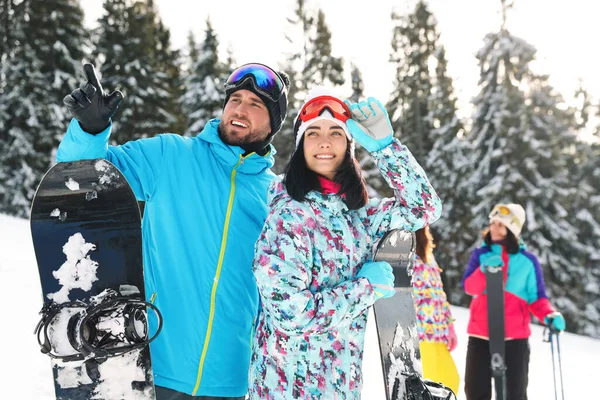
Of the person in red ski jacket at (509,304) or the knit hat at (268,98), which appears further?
the person in red ski jacket at (509,304)

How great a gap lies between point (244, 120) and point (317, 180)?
619mm

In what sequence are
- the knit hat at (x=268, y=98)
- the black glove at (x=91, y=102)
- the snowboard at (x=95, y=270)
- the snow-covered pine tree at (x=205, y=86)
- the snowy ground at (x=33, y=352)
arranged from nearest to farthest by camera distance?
1. the black glove at (x=91, y=102)
2. the snowboard at (x=95, y=270)
3. the knit hat at (x=268, y=98)
4. the snowy ground at (x=33, y=352)
5. the snow-covered pine tree at (x=205, y=86)

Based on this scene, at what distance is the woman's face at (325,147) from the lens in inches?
78.4

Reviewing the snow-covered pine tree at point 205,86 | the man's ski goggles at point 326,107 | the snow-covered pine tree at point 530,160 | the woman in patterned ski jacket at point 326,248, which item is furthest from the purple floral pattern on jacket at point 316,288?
the snow-covered pine tree at point 205,86

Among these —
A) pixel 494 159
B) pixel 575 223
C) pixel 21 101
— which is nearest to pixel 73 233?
pixel 494 159

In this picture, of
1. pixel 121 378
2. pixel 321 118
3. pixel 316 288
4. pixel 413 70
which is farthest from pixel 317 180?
pixel 413 70

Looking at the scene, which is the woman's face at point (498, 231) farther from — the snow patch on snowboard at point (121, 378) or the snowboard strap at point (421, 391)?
the snow patch on snowboard at point (121, 378)

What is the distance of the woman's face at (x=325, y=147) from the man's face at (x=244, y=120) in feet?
1.36

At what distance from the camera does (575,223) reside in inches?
744

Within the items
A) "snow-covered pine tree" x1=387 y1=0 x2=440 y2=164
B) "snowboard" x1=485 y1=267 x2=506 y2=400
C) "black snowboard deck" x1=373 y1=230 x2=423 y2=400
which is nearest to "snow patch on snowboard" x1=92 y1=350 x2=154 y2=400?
"black snowboard deck" x1=373 y1=230 x2=423 y2=400

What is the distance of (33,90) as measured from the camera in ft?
61.6

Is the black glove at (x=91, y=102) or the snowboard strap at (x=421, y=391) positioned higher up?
the black glove at (x=91, y=102)

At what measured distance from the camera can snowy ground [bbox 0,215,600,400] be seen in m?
4.52

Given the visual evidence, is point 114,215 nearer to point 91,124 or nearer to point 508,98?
point 91,124
